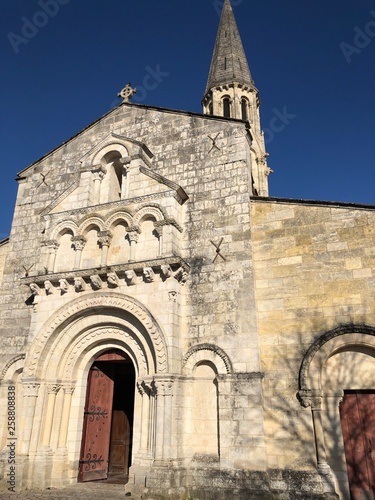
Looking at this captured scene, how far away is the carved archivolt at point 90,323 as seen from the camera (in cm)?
934

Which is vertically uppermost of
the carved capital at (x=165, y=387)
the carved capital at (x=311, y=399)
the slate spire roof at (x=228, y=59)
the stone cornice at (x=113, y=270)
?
the slate spire roof at (x=228, y=59)

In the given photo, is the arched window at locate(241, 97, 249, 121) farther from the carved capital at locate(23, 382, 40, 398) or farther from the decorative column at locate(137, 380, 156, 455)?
the carved capital at locate(23, 382, 40, 398)

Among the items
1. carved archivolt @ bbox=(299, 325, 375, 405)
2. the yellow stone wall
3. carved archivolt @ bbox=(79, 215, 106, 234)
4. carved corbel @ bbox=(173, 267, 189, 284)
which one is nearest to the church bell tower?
the yellow stone wall

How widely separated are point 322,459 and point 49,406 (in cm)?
602

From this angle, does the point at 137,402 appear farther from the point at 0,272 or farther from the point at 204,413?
the point at 0,272

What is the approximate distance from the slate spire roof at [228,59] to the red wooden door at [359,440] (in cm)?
1893

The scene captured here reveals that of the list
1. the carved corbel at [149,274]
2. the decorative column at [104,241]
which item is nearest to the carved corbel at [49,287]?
the decorative column at [104,241]

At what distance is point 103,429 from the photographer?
34.0 ft

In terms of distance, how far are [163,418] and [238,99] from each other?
1839 cm

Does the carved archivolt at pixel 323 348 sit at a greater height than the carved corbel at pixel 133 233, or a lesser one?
lesser

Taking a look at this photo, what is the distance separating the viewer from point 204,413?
8648 mm

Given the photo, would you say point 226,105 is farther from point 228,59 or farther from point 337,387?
point 337,387

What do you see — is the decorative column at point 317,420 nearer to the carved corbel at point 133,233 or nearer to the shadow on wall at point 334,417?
the shadow on wall at point 334,417

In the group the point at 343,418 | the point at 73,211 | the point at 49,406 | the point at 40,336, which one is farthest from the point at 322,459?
the point at 73,211
